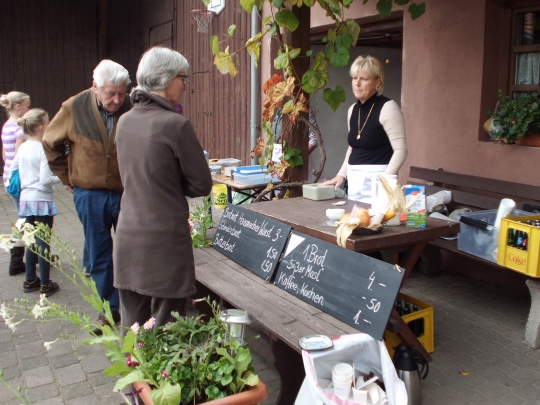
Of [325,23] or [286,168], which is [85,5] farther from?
[286,168]

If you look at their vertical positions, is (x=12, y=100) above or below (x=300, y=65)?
below

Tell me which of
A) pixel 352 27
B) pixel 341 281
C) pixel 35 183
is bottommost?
pixel 341 281

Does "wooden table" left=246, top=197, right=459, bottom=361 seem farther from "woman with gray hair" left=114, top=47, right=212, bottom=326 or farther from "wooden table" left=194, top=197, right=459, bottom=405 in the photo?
"woman with gray hair" left=114, top=47, right=212, bottom=326

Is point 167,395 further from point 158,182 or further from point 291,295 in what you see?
point 291,295

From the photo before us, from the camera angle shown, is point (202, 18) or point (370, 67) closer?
point (370, 67)

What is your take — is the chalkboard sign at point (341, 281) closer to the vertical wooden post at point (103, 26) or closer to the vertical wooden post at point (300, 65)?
the vertical wooden post at point (300, 65)

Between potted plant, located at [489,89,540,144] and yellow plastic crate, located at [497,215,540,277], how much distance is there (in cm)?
91

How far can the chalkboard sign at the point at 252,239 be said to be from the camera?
331 centimetres

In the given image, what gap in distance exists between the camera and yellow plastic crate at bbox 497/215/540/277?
11.1 ft

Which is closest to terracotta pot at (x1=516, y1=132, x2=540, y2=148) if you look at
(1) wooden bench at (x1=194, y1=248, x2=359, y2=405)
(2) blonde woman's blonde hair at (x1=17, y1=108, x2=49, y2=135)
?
(1) wooden bench at (x1=194, y1=248, x2=359, y2=405)

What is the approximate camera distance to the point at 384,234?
114 inches

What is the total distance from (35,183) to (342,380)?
3.42m

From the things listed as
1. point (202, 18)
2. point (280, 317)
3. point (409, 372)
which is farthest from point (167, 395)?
point (202, 18)

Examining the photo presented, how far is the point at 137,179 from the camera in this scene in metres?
2.47
